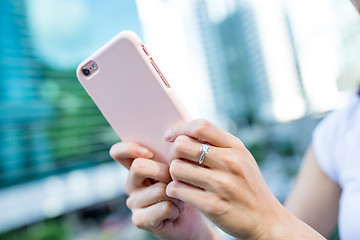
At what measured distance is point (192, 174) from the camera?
1.08ft

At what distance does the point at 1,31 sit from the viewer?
80.0 inches

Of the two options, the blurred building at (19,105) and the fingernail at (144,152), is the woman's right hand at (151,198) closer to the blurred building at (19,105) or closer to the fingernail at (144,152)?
the fingernail at (144,152)

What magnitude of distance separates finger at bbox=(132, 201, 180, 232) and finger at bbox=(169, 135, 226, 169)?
11cm

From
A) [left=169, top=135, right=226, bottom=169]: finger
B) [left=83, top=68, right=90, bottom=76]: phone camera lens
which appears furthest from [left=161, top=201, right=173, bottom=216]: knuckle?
[left=83, top=68, right=90, bottom=76]: phone camera lens

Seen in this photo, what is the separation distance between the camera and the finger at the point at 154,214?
0.42 metres

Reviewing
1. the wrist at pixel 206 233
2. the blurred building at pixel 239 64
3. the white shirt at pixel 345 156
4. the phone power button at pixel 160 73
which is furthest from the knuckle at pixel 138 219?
the blurred building at pixel 239 64

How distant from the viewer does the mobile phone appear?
387 millimetres

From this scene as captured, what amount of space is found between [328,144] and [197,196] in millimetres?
403

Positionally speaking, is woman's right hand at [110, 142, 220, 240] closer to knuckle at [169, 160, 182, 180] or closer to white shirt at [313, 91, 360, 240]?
knuckle at [169, 160, 182, 180]

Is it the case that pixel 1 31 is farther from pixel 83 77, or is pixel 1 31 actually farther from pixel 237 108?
pixel 237 108

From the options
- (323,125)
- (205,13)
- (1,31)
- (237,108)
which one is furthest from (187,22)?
(323,125)

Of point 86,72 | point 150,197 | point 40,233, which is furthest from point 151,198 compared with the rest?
point 40,233

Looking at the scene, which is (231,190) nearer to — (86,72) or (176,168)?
(176,168)

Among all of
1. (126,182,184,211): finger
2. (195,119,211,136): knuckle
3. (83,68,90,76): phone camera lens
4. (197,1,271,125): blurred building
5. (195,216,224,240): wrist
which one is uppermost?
(83,68,90,76): phone camera lens
